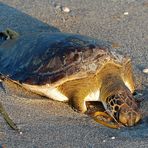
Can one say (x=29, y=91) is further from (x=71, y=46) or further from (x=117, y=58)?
(x=117, y=58)

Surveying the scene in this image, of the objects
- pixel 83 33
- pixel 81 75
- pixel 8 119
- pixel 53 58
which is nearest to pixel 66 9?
pixel 83 33

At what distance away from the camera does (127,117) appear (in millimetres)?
3551

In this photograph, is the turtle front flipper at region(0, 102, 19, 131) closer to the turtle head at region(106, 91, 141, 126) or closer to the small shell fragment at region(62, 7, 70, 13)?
the turtle head at region(106, 91, 141, 126)

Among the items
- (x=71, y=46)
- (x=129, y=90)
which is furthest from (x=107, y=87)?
(x=71, y=46)

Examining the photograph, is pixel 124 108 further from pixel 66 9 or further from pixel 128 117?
pixel 66 9

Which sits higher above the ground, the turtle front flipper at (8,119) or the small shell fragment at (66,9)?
the small shell fragment at (66,9)

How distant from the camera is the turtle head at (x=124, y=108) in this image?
3.55m

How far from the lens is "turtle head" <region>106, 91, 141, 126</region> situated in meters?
3.55

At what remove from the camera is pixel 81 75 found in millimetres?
3824

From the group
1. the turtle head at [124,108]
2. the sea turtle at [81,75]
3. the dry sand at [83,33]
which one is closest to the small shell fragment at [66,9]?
the dry sand at [83,33]

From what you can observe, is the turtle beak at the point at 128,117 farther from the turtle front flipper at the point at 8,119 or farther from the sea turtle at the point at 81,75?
the turtle front flipper at the point at 8,119

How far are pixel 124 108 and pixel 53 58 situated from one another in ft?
2.44

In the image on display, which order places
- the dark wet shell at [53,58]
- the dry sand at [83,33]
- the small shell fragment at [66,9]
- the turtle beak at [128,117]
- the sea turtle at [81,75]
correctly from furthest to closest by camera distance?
the small shell fragment at [66,9] < the dark wet shell at [53,58] < the sea turtle at [81,75] < the turtle beak at [128,117] < the dry sand at [83,33]

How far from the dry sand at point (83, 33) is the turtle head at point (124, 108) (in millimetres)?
74
